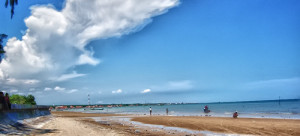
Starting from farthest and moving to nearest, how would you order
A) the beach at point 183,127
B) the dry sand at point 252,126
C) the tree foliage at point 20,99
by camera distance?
the tree foliage at point 20,99 → the dry sand at point 252,126 → the beach at point 183,127

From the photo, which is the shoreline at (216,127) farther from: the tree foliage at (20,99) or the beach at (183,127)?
the tree foliage at (20,99)

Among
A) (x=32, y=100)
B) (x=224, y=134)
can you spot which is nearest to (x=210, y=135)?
(x=224, y=134)

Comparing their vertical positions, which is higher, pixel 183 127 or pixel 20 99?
pixel 20 99

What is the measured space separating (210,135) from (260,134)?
4.08 meters

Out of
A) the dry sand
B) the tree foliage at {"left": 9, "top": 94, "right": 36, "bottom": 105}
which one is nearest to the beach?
the dry sand

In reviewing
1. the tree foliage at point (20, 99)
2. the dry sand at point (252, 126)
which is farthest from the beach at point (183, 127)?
the tree foliage at point (20, 99)

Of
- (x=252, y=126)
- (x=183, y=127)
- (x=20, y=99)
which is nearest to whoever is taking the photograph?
(x=252, y=126)

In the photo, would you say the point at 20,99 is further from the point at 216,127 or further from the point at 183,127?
the point at 216,127

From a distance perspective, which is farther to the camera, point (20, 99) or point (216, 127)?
point (20, 99)

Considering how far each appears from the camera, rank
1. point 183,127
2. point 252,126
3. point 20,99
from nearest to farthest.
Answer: point 252,126
point 183,127
point 20,99

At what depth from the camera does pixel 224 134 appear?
1898 centimetres

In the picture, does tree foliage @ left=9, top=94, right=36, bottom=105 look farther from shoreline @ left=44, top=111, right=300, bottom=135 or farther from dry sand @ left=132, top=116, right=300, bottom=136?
dry sand @ left=132, top=116, right=300, bottom=136

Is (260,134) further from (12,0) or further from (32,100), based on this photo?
(32,100)

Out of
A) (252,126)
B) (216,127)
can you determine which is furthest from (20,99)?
(252,126)
